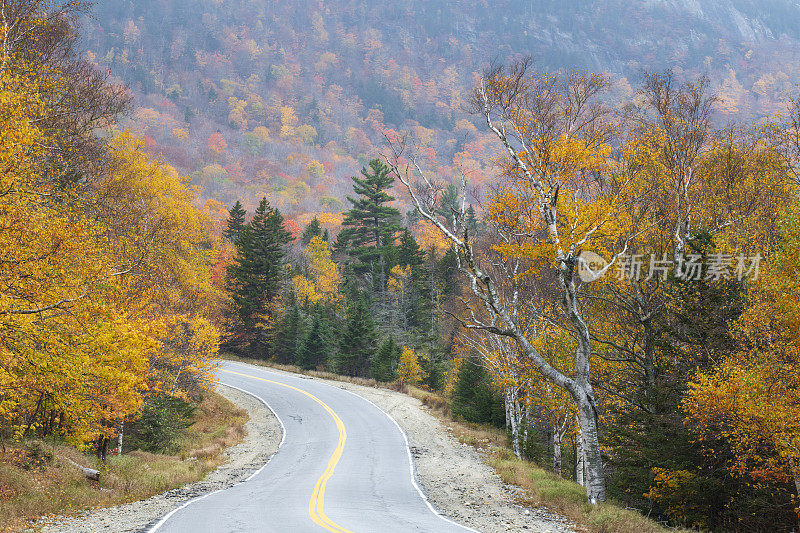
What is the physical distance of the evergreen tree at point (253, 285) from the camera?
160 feet

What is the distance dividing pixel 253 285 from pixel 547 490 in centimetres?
4104

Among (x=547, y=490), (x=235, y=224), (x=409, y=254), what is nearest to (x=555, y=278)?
(x=547, y=490)

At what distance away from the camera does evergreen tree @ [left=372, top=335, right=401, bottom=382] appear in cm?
4103

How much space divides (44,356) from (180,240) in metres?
23.6

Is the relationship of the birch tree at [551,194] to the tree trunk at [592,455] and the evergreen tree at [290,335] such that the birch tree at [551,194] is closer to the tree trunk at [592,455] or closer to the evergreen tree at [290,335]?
the tree trunk at [592,455]

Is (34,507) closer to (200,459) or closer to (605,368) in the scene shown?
(200,459)

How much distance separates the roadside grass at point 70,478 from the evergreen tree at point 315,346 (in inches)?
978

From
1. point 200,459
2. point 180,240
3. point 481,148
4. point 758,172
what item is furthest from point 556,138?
point 481,148

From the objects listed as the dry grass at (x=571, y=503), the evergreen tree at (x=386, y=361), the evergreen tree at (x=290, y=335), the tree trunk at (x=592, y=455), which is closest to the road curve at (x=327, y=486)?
the dry grass at (x=571, y=503)

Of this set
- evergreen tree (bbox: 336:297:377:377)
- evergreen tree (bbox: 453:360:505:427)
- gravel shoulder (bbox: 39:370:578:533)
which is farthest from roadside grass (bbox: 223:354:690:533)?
evergreen tree (bbox: 336:297:377:377)

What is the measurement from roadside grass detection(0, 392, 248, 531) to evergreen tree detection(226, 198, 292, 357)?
29.0 m

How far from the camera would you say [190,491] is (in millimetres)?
14539

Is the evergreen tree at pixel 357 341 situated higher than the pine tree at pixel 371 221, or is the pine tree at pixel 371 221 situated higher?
the pine tree at pixel 371 221

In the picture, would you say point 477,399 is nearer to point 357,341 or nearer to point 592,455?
point 592,455
